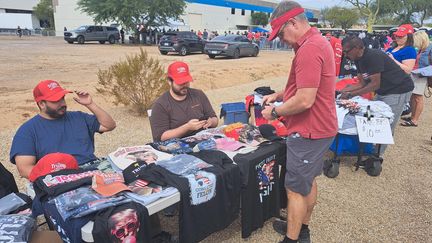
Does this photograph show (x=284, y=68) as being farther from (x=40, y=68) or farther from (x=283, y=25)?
(x=283, y=25)

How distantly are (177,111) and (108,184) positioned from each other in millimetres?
1584

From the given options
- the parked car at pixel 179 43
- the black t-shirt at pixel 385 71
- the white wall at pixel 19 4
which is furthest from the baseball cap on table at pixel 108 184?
the white wall at pixel 19 4

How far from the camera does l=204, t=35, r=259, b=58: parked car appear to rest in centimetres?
1899

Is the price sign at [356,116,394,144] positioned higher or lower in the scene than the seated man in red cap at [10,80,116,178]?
lower

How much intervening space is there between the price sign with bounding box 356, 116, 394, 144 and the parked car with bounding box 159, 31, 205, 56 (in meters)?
17.3

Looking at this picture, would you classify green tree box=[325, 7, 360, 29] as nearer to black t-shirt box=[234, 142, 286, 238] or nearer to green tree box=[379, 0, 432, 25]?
green tree box=[379, 0, 432, 25]

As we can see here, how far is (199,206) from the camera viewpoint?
238cm

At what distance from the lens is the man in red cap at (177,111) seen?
138 inches

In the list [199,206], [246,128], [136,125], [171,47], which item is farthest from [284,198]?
[171,47]

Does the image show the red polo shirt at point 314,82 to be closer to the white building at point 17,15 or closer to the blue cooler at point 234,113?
the blue cooler at point 234,113

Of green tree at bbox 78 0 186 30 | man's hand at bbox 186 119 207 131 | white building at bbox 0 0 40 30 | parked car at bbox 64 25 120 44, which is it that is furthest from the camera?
white building at bbox 0 0 40 30

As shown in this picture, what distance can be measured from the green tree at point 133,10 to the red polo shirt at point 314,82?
30.6m

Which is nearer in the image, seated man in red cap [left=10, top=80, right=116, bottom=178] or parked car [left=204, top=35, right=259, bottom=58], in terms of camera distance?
seated man in red cap [left=10, top=80, right=116, bottom=178]

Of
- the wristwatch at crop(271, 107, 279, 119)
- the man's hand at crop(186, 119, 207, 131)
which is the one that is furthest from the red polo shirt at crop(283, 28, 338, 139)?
the man's hand at crop(186, 119, 207, 131)
